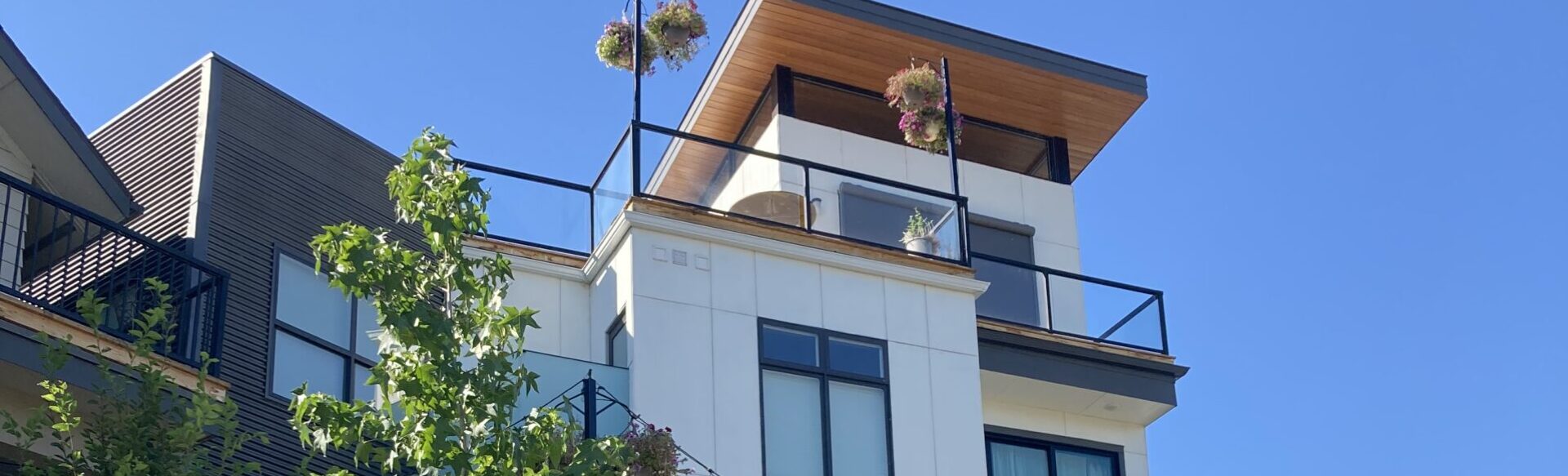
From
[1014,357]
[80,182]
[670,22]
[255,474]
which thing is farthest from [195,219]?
[1014,357]

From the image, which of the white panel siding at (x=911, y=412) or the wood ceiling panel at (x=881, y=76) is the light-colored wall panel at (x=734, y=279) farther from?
the wood ceiling panel at (x=881, y=76)

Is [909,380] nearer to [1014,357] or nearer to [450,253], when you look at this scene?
[1014,357]

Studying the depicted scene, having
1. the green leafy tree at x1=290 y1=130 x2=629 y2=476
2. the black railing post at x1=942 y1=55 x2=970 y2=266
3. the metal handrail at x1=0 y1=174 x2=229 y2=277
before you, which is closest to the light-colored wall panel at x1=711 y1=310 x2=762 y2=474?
the black railing post at x1=942 y1=55 x2=970 y2=266

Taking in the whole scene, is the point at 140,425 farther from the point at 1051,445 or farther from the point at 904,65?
the point at 904,65

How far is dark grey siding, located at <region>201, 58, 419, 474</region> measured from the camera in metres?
17.6

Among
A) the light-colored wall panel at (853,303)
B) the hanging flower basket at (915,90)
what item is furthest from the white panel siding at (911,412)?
the hanging flower basket at (915,90)

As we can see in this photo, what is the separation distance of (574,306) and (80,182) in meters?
4.39

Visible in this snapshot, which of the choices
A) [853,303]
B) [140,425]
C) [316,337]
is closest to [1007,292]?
[853,303]

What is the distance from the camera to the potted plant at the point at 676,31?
19.7m

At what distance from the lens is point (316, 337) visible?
18.5 metres

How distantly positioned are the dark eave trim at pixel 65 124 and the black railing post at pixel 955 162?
744cm

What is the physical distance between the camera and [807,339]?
688 inches

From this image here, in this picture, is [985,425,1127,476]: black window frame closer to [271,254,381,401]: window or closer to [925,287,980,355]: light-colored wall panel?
[925,287,980,355]: light-colored wall panel

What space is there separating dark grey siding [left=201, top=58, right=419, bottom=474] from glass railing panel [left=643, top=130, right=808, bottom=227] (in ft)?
10.6
